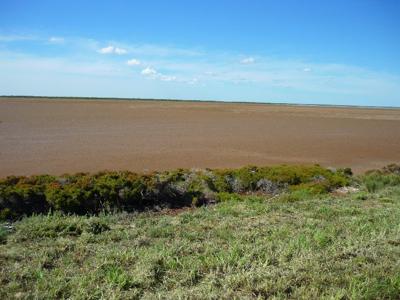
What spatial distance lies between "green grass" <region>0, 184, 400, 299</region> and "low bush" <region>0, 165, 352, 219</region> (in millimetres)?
1901

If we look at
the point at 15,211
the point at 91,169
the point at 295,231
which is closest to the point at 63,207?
the point at 15,211

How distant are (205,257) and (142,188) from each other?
5705 millimetres

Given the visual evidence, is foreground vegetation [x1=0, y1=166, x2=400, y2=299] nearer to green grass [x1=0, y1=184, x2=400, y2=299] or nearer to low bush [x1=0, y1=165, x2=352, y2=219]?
green grass [x1=0, y1=184, x2=400, y2=299]

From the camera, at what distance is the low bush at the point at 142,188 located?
9.79 m

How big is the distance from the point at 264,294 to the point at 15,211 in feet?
21.8

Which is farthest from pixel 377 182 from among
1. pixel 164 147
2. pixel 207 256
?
pixel 164 147

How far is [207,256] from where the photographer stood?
5.68 meters

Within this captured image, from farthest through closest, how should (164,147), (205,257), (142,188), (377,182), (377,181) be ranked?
(164,147), (377,181), (377,182), (142,188), (205,257)

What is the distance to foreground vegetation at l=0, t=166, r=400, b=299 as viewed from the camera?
4676 millimetres

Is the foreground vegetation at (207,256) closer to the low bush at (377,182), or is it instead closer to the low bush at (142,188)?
the low bush at (142,188)

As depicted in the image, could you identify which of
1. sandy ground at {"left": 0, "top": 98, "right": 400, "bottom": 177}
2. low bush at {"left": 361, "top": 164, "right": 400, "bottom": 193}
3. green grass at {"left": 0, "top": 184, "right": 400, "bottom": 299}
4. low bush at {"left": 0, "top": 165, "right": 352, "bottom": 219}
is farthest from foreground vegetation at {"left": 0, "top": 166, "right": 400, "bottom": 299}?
sandy ground at {"left": 0, "top": 98, "right": 400, "bottom": 177}

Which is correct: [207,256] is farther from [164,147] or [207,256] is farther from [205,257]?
[164,147]

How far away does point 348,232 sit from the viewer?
7113mm

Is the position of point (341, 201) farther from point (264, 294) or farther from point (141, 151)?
point (141, 151)
